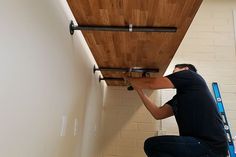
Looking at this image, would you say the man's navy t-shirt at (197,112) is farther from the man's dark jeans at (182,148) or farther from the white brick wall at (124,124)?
the white brick wall at (124,124)

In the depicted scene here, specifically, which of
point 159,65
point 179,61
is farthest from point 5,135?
point 179,61

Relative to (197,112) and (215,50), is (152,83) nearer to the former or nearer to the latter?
(197,112)

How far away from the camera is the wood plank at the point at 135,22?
1.38m

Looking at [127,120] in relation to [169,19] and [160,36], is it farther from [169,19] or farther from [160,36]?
[169,19]

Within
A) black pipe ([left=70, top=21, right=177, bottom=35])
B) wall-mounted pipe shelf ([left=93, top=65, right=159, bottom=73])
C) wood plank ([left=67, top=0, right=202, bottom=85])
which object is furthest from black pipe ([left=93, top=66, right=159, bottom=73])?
black pipe ([left=70, top=21, right=177, bottom=35])

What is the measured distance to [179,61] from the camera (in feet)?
11.8

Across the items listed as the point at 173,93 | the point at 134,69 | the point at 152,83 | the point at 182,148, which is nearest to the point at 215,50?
the point at 173,93

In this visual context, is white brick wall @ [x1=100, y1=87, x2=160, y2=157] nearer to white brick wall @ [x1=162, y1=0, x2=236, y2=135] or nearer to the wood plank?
white brick wall @ [x1=162, y1=0, x2=236, y2=135]

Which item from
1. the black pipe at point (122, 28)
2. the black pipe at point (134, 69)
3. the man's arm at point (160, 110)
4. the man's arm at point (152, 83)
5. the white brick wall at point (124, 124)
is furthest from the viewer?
the white brick wall at point (124, 124)

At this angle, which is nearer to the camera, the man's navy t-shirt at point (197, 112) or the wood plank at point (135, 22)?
the wood plank at point (135, 22)

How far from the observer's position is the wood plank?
4.51ft

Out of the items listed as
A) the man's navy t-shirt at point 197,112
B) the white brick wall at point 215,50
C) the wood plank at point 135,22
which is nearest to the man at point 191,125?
the man's navy t-shirt at point 197,112

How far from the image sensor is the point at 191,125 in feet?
5.90

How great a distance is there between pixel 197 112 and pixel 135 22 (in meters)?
0.81
